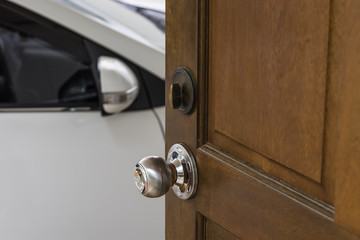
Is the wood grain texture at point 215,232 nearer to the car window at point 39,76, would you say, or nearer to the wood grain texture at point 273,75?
the wood grain texture at point 273,75

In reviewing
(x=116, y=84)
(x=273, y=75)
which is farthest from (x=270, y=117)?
(x=116, y=84)

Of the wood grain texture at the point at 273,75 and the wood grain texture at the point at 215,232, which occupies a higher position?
the wood grain texture at the point at 273,75

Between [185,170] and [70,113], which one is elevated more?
[185,170]

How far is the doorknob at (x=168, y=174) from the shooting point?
2.92 feet

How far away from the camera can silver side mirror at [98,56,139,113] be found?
1561 millimetres

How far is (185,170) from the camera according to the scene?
0.91m

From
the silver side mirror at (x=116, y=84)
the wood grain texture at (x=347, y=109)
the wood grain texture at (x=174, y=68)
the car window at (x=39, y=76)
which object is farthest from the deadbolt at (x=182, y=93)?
the car window at (x=39, y=76)

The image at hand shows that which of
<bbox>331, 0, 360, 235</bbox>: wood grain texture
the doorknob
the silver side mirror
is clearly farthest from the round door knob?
the silver side mirror

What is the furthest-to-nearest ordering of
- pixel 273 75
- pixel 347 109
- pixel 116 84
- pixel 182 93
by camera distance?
1. pixel 116 84
2. pixel 182 93
3. pixel 273 75
4. pixel 347 109

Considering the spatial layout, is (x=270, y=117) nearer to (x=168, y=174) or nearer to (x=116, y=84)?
(x=168, y=174)

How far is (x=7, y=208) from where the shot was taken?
1623 millimetres

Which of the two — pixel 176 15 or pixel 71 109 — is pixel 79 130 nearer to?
pixel 71 109

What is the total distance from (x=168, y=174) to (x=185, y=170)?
0.10ft

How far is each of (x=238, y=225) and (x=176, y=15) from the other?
1.16 ft
